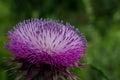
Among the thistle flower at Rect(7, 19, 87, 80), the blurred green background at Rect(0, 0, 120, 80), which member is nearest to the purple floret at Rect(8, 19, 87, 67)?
the thistle flower at Rect(7, 19, 87, 80)

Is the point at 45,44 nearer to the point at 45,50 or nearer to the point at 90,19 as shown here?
the point at 45,50

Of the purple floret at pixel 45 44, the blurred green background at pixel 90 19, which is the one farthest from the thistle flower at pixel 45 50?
the blurred green background at pixel 90 19

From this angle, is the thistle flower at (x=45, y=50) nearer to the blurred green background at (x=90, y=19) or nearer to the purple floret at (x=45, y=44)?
the purple floret at (x=45, y=44)

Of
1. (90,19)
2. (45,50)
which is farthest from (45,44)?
(90,19)

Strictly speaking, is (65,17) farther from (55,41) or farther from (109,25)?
(55,41)

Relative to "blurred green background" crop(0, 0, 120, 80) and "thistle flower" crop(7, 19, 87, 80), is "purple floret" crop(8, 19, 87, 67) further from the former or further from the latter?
"blurred green background" crop(0, 0, 120, 80)
